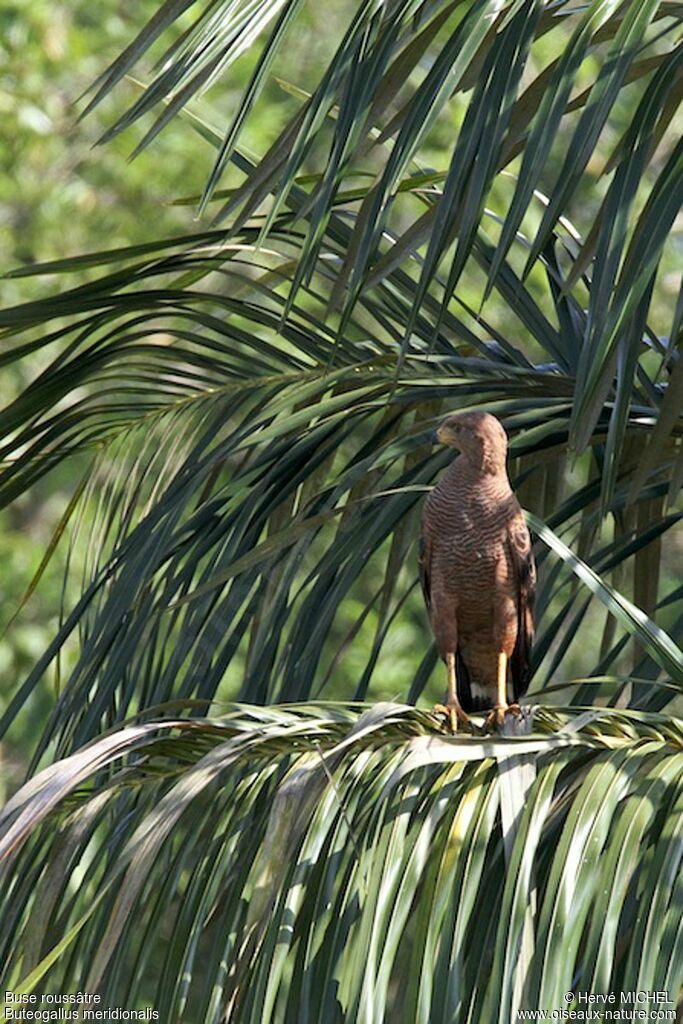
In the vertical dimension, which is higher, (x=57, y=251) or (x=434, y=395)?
(x=57, y=251)

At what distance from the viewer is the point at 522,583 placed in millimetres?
2715

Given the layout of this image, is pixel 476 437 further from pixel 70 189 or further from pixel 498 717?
pixel 70 189

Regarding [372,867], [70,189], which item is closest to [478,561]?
[372,867]

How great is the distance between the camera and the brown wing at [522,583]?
2.66 meters

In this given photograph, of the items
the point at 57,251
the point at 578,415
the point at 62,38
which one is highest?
the point at 62,38

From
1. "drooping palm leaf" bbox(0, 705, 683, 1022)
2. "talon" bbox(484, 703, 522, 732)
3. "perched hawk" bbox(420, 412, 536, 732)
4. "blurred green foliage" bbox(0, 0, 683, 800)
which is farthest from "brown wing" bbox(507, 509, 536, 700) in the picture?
"blurred green foliage" bbox(0, 0, 683, 800)

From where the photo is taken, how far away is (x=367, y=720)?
1.63 meters

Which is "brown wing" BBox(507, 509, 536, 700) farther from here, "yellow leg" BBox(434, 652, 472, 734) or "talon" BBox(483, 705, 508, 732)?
"talon" BBox(483, 705, 508, 732)

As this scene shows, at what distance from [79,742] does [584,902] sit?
1166mm

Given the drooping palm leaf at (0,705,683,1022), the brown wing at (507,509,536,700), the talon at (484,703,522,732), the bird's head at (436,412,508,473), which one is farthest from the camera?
the brown wing at (507,509,536,700)

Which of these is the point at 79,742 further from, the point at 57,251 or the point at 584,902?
the point at 57,251

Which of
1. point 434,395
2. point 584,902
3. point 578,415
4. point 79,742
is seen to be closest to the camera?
point 584,902

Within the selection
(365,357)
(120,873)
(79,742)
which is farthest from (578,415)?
(365,357)

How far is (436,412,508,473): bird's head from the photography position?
2.50 meters
